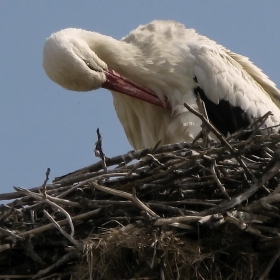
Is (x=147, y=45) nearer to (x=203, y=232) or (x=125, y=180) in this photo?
(x=125, y=180)

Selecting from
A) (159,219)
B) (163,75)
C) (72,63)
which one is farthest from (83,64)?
(159,219)

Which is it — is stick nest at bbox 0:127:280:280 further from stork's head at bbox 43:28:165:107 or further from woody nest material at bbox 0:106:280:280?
stork's head at bbox 43:28:165:107

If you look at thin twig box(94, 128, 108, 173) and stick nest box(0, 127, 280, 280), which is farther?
thin twig box(94, 128, 108, 173)

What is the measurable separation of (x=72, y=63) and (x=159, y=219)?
7.18 ft

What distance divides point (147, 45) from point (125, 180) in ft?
6.59

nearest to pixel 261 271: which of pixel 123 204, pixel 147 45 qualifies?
pixel 123 204

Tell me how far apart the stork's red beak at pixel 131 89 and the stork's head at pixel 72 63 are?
82mm

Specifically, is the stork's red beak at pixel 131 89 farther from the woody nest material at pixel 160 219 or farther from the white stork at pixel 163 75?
the woody nest material at pixel 160 219

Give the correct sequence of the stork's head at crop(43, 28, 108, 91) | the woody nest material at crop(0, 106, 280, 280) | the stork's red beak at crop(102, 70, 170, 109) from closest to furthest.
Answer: the woody nest material at crop(0, 106, 280, 280), the stork's head at crop(43, 28, 108, 91), the stork's red beak at crop(102, 70, 170, 109)

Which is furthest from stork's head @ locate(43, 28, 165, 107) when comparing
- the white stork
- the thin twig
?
the thin twig

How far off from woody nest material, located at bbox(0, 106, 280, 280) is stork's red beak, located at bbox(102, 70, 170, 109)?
1.57m

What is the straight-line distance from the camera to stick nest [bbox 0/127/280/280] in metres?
4.55

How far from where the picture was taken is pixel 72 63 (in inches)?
249

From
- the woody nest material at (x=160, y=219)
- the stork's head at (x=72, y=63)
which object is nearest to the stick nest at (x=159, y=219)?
the woody nest material at (x=160, y=219)
